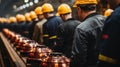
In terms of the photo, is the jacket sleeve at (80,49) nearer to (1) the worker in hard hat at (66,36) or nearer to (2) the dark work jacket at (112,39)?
(2) the dark work jacket at (112,39)

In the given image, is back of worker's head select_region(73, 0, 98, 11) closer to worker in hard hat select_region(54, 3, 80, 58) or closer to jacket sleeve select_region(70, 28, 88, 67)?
jacket sleeve select_region(70, 28, 88, 67)

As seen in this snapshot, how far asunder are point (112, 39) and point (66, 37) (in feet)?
15.4

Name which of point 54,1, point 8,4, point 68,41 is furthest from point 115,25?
point 8,4

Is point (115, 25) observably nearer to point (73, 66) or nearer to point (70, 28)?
point (73, 66)

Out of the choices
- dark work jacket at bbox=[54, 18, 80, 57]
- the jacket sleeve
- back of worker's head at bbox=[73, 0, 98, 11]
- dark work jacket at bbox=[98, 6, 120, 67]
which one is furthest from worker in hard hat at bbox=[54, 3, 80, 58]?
dark work jacket at bbox=[98, 6, 120, 67]

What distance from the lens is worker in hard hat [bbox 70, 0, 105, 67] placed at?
188 inches

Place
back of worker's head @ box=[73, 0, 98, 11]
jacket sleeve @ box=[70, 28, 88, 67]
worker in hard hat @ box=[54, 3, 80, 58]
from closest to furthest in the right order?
1. jacket sleeve @ box=[70, 28, 88, 67]
2. back of worker's head @ box=[73, 0, 98, 11]
3. worker in hard hat @ box=[54, 3, 80, 58]

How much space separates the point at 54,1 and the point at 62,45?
38.6 ft

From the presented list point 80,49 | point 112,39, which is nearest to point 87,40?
point 80,49

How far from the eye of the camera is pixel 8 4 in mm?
46781

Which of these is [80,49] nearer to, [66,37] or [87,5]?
[87,5]

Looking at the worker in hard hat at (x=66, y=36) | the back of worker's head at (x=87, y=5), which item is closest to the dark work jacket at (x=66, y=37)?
the worker in hard hat at (x=66, y=36)

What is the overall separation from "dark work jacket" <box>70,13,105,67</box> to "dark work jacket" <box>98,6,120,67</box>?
60.3 inches

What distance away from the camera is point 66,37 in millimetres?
7816
